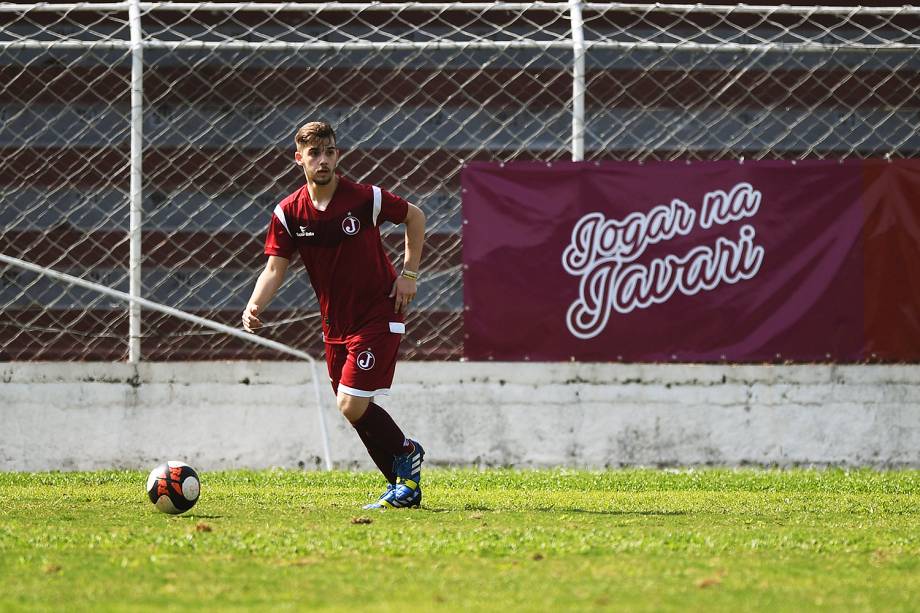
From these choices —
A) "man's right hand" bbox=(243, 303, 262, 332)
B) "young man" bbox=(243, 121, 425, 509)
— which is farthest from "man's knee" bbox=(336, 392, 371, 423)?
"man's right hand" bbox=(243, 303, 262, 332)

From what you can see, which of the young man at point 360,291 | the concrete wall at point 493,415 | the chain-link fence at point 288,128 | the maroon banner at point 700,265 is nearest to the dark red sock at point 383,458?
the young man at point 360,291

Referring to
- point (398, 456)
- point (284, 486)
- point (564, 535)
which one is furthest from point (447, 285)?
point (564, 535)

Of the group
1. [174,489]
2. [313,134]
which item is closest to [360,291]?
[313,134]

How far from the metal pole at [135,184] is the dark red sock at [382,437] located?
2.96 m

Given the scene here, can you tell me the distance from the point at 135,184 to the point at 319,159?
A: 3129mm

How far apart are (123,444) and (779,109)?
5486 mm

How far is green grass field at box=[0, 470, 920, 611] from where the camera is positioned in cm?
380

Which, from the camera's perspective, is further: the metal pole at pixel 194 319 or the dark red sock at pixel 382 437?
the metal pole at pixel 194 319

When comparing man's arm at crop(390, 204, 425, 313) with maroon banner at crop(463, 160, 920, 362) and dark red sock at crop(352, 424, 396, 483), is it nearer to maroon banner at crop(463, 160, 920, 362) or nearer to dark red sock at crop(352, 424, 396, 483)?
dark red sock at crop(352, 424, 396, 483)

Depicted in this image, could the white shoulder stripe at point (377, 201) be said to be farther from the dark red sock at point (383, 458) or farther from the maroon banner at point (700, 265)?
the maroon banner at point (700, 265)

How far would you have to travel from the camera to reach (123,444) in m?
8.62

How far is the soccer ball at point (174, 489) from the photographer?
19.2 ft

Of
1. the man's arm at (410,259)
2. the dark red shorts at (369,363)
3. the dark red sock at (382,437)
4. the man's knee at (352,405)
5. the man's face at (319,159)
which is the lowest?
the dark red sock at (382,437)

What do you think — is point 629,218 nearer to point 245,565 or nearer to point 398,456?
point 398,456
